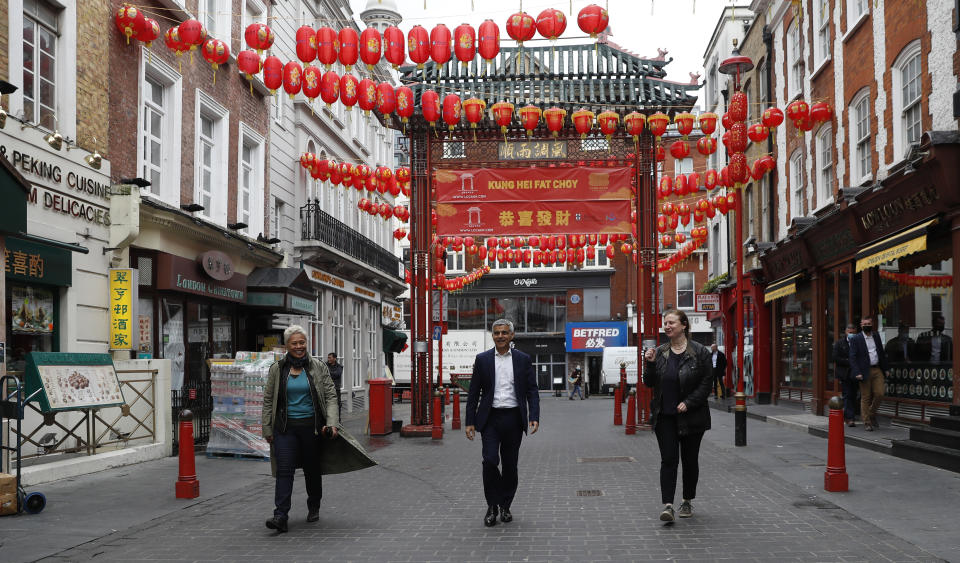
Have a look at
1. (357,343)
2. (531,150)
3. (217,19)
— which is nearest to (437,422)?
(531,150)

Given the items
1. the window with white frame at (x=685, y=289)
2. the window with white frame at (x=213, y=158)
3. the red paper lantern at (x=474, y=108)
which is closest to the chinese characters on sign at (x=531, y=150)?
the red paper lantern at (x=474, y=108)

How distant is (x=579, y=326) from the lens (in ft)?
169

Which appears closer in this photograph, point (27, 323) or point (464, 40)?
point (27, 323)

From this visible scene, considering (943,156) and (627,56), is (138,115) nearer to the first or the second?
(627,56)

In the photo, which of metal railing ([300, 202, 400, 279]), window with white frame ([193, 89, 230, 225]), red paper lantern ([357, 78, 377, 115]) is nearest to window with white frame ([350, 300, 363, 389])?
metal railing ([300, 202, 400, 279])

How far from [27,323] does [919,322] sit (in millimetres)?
12796

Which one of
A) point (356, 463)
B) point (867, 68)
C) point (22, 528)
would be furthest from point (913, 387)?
point (22, 528)

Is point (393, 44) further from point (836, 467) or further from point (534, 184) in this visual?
point (836, 467)

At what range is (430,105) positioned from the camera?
16922 millimetres

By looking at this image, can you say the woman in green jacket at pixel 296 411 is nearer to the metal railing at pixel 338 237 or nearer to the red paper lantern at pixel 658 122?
the red paper lantern at pixel 658 122

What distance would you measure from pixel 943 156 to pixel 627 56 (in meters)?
8.07

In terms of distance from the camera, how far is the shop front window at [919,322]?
13.3m

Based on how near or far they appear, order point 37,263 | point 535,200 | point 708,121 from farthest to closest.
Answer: point 535,200 → point 708,121 → point 37,263

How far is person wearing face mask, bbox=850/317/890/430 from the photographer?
14141 millimetres
